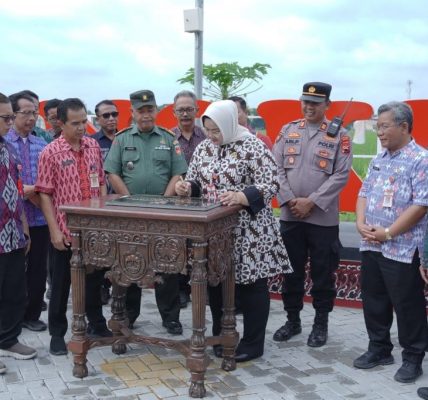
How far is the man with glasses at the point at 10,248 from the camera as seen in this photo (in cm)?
378

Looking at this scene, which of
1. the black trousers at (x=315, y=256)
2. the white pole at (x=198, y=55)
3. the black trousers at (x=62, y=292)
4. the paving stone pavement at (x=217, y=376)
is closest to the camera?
the paving stone pavement at (x=217, y=376)

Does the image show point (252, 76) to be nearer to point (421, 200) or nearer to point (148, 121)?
point (148, 121)

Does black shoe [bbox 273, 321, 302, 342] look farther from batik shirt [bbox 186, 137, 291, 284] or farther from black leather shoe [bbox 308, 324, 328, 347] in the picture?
batik shirt [bbox 186, 137, 291, 284]

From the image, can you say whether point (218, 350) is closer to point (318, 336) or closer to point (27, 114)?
point (318, 336)

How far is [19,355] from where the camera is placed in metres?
4.03

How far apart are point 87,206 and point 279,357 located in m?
1.66

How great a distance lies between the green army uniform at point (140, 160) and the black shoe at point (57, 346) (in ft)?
3.79

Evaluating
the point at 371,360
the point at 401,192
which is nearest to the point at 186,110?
the point at 401,192

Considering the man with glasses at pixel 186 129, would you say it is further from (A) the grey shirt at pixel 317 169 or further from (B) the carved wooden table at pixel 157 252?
(B) the carved wooden table at pixel 157 252

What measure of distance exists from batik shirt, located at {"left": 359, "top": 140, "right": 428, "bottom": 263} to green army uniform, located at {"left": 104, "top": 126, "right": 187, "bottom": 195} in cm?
157

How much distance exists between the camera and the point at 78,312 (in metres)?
3.78

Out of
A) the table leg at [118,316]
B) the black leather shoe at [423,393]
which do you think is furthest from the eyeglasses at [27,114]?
the black leather shoe at [423,393]

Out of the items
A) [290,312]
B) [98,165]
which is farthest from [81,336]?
[290,312]

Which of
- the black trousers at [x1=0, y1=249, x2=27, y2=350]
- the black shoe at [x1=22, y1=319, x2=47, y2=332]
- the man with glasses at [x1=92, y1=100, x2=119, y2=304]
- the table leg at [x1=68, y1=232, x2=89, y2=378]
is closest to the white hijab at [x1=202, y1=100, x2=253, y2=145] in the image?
the table leg at [x1=68, y1=232, x2=89, y2=378]
